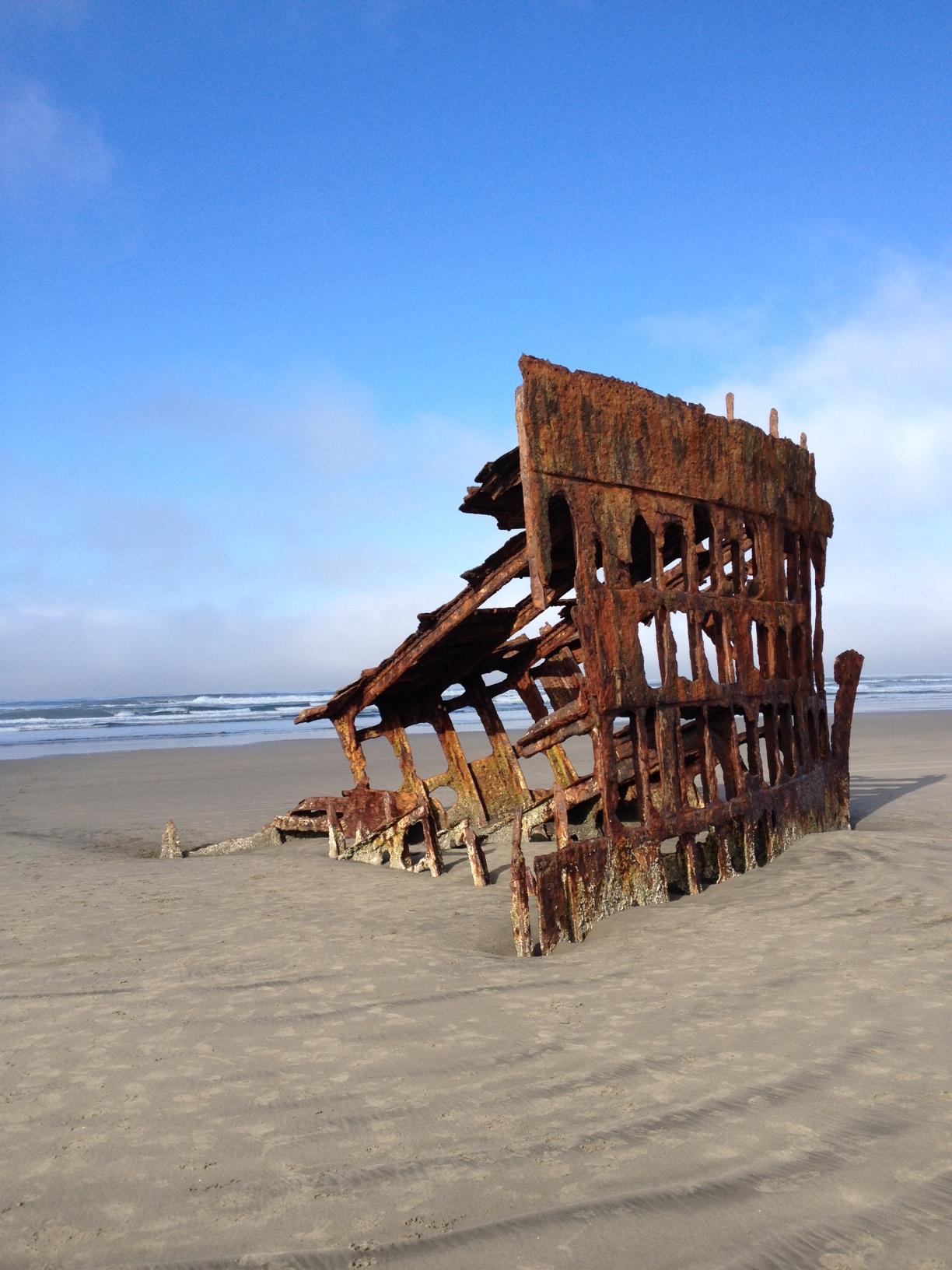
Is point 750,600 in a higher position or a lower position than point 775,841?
higher

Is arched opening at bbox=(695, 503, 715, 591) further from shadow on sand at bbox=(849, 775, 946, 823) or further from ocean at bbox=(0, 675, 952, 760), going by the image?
ocean at bbox=(0, 675, 952, 760)

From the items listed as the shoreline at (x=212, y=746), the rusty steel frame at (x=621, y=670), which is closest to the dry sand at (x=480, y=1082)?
the rusty steel frame at (x=621, y=670)

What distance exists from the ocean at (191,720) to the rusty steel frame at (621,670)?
58.7ft

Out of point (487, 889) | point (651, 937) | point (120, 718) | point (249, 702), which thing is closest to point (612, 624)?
point (651, 937)

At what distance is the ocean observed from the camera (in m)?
28.8

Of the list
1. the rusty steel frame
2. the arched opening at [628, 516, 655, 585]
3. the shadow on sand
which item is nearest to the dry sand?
the rusty steel frame

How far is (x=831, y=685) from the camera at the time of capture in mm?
56562

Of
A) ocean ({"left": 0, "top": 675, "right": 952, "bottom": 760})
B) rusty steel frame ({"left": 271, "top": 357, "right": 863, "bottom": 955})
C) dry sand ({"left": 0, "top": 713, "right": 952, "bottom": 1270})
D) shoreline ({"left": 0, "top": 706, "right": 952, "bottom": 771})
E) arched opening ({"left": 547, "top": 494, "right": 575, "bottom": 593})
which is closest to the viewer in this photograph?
dry sand ({"left": 0, "top": 713, "right": 952, "bottom": 1270})

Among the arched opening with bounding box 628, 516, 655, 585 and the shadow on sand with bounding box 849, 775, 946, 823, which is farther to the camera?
A: the shadow on sand with bounding box 849, 775, 946, 823

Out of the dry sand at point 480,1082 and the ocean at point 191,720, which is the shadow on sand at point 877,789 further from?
the ocean at point 191,720

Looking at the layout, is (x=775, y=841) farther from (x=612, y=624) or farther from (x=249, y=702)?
(x=249, y=702)

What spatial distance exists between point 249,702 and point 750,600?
4995 centimetres

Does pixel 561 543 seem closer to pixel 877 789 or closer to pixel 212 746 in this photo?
pixel 877 789

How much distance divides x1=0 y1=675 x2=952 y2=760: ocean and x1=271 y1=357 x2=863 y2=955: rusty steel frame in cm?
1788
